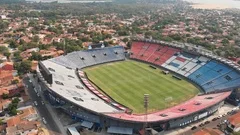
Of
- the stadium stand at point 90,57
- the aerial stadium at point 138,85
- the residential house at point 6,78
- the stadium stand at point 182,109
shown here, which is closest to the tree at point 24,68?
the residential house at point 6,78

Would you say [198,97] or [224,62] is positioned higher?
[224,62]

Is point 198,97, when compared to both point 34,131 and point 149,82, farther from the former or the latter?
point 34,131

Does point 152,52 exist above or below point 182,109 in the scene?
above

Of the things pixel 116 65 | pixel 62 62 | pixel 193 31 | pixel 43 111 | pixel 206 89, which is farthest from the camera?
pixel 193 31

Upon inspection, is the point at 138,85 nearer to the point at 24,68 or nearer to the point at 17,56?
the point at 24,68

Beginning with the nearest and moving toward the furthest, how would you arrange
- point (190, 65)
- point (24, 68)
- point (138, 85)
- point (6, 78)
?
point (138, 85) → point (6, 78) → point (190, 65) → point (24, 68)

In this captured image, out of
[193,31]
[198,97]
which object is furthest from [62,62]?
[193,31]

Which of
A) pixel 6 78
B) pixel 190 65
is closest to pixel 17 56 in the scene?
pixel 6 78

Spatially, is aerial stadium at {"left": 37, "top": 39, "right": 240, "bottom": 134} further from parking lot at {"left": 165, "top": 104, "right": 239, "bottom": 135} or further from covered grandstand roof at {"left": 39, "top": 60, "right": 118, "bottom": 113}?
parking lot at {"left": 165, "top": 104, "right": 239, "bottom": 135}
